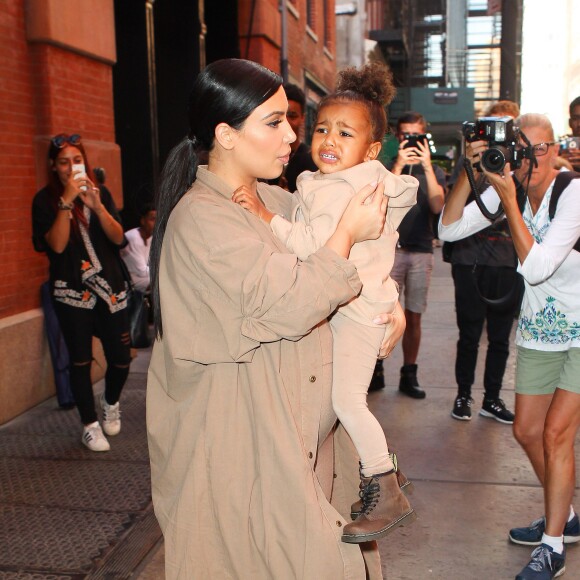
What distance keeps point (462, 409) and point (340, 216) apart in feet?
12.8

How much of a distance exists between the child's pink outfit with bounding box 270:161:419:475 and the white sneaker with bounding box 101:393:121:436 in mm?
3284

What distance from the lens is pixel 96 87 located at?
7.03 m

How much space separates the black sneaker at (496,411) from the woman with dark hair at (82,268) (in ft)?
8.85

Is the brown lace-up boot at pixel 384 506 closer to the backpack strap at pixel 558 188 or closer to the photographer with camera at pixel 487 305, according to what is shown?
the backpack strap at pixel 558 188

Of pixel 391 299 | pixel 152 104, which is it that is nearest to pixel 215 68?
pixel 391 299

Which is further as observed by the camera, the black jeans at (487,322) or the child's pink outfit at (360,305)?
the black jeans at (487,322)

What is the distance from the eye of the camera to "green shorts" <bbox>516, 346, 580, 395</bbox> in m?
3.58

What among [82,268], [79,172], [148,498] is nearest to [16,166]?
[79,172]

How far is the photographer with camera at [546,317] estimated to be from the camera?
3.40m

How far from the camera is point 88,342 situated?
525 cm

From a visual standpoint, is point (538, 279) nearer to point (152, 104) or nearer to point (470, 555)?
point (470, 555)

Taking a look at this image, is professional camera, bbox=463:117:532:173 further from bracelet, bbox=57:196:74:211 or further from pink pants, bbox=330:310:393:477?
bracelet, bbox=57:196:74:211

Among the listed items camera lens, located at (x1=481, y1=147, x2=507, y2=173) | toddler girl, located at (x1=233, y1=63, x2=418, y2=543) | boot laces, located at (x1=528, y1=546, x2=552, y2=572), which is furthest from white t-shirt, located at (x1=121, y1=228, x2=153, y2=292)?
toddler girl, located at (x1=233, y1=63, x2=418, y2=543)

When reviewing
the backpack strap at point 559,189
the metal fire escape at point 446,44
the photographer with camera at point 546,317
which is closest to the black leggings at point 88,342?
the photographer with camera at point 546,317
